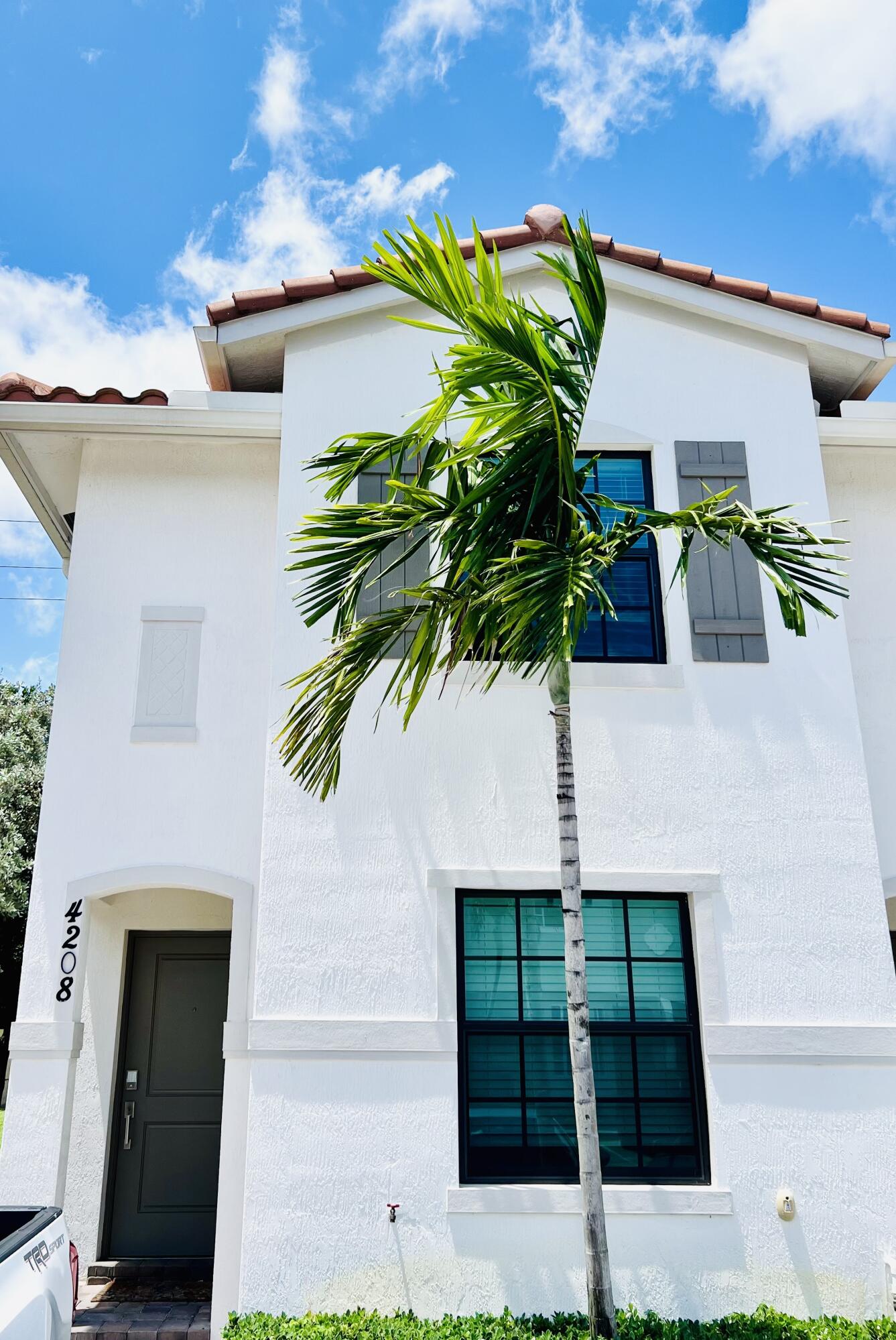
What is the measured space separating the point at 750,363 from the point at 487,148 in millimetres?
2376

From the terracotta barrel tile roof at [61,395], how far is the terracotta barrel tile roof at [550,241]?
93 mm

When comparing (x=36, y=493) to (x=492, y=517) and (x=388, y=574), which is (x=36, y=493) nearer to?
(x=388, y=574)

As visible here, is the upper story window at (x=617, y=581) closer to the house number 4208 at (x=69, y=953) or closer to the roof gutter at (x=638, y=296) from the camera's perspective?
the roof gutter at (x=638, y=296)

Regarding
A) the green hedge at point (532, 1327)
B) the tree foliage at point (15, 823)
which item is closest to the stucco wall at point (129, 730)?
the green hedge at point (532, 1327)

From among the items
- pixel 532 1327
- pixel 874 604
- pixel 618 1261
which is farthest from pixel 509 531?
pixel 532 1327

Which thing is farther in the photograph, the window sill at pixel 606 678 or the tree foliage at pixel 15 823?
the tree foliage at pixel 15 823

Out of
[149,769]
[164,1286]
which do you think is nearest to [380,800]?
[149,769]

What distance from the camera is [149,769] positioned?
22.0 ft

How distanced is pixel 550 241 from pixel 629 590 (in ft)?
8.66

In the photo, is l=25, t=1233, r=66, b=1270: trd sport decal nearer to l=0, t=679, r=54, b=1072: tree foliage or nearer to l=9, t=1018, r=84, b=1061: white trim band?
l=9, t=1018, r=84, b=1061: white trim band

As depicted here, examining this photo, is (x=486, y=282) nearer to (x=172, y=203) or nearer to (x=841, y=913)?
(x=841, y=913)

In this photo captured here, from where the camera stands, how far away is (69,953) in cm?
638

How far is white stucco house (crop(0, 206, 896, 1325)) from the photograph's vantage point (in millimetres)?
5613

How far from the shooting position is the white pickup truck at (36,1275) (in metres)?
3.50
